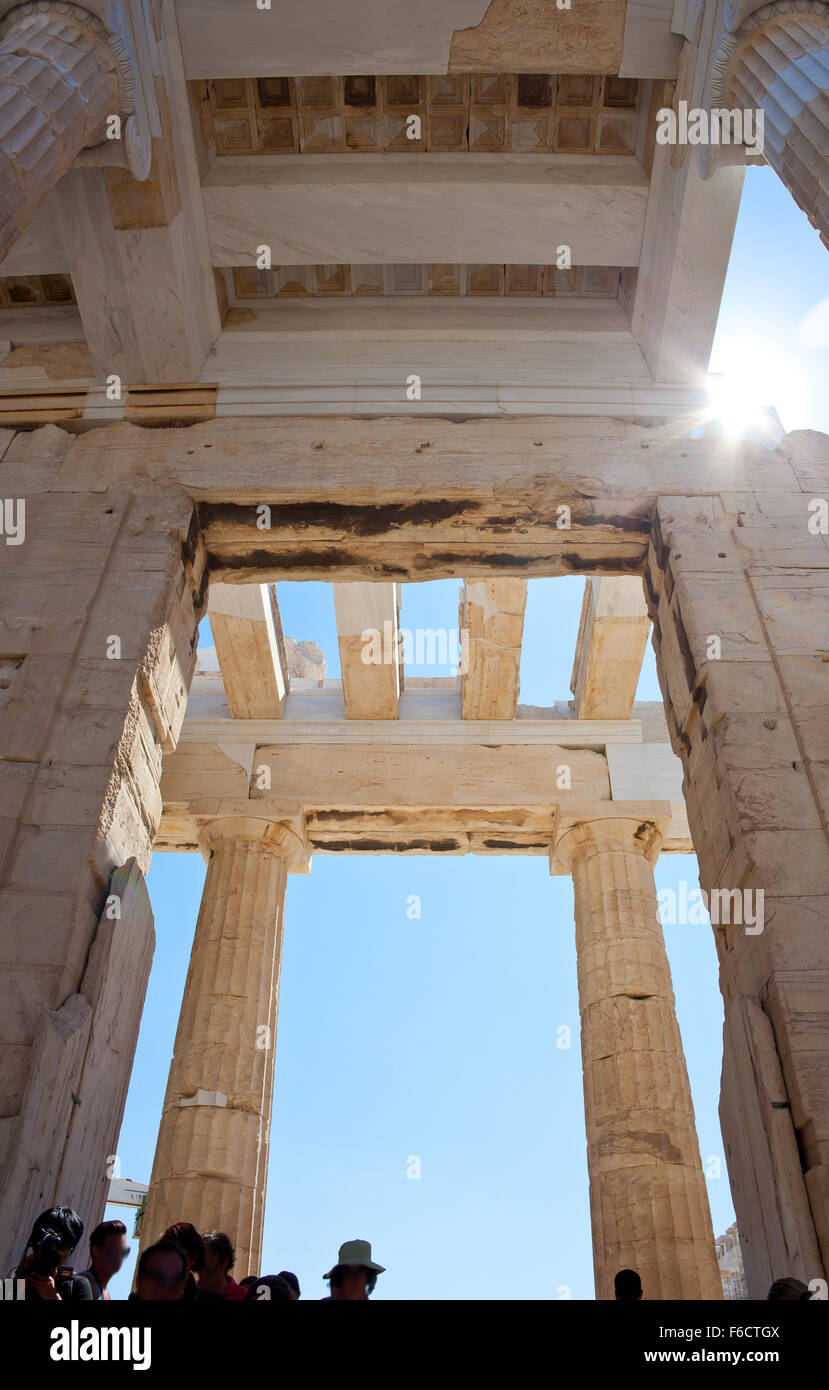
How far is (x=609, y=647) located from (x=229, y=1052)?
6563 millimetres

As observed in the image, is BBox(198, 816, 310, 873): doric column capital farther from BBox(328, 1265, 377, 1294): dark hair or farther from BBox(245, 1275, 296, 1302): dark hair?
BBox(328, 1265, 377, 1294): dark hair

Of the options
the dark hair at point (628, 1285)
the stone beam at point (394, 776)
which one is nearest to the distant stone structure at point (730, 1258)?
the stone beam at point (394, 776)

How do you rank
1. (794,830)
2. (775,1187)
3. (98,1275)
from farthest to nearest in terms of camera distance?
(794,830) → (775,1187) → (98,1275)

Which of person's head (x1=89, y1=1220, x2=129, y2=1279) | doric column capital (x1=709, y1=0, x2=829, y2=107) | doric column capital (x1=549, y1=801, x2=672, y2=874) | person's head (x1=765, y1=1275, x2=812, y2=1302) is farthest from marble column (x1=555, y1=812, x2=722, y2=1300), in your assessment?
doric column capital (x1=709, y1=0, x2=829, y2=107)

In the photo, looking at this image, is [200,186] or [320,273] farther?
[320,273]

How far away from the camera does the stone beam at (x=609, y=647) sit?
40.3ft

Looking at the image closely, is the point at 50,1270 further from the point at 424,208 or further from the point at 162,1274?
the point at 424,208

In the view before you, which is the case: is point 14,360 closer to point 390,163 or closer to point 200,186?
point 200,186

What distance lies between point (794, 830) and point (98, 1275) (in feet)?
13.6

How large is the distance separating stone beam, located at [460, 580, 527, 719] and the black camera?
9.14 meters

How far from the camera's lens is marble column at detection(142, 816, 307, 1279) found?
9789mm

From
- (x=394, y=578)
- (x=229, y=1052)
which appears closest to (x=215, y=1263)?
(x=394, y=578)
